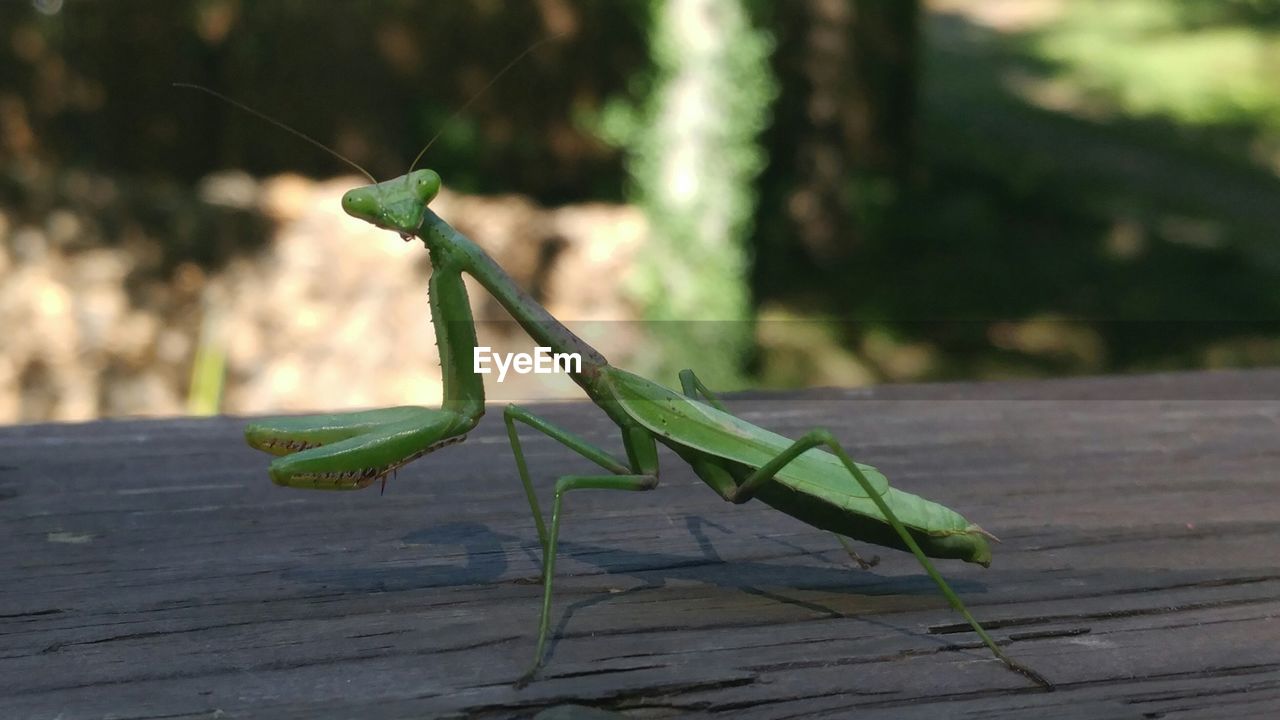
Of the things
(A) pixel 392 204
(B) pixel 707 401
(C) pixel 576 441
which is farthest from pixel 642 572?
(A) pixel 392 204

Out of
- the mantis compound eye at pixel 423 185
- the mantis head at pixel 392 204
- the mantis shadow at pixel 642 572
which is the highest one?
the mantis compound eye at pixel 423 185

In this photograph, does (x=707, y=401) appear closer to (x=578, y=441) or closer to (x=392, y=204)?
(x=578, y=441)

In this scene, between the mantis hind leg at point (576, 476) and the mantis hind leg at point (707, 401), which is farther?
the mantis hind leg at point (707, 401)

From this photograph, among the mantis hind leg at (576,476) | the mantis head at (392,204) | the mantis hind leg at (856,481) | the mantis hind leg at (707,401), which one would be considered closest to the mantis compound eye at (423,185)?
the mantis head at (392,204)

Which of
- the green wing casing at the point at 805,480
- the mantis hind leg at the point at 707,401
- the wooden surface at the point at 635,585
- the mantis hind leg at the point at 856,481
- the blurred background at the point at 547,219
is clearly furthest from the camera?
the blurred background at the point at 547,219

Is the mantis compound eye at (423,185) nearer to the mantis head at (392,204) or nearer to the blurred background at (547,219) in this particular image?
the mantis head at (392,204)
